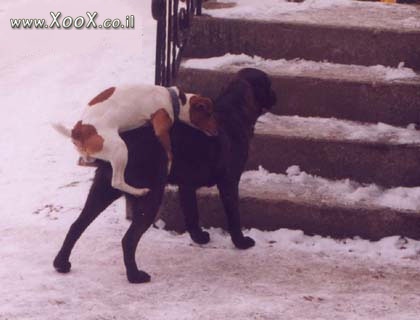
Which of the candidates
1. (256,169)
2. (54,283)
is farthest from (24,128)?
(54,283)

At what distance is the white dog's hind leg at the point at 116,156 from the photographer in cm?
407

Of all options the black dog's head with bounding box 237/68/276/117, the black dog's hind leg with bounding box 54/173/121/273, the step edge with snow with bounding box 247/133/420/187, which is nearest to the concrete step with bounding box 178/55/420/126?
the step edge with snow with bounding box 247/133/420/187

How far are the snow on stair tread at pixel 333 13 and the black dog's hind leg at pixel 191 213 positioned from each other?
1.74m

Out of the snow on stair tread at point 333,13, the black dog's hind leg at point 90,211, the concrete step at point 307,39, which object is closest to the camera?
the black dog's hind leg at point 90,211

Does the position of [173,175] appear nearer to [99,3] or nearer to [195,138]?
[195,138]

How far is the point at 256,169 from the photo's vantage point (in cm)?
550

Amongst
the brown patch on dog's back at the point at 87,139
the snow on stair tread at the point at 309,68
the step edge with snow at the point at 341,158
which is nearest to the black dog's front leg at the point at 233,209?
the step edge with snow at the point at 341,158

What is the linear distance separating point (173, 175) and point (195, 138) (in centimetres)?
25

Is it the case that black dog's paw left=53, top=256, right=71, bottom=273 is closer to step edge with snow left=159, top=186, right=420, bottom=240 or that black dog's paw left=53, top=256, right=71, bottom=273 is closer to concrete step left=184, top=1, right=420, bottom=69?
step edge with snow left=159, top=186, right=420, bottom=240

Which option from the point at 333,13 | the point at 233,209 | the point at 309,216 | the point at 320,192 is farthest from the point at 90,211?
the point at 333,13

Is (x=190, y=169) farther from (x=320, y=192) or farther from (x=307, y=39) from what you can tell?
(x=307, y=39)

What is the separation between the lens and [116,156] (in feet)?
13.4

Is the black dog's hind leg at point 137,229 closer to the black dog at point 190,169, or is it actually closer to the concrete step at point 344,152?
the black dog at point 190,169

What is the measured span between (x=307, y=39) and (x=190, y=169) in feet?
6.23
